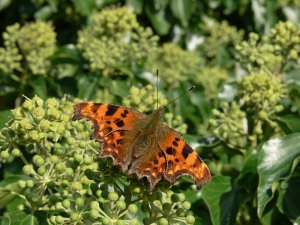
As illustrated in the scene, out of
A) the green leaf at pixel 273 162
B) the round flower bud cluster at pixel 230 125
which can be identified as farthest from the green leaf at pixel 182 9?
the green leaf at pixel 273 162

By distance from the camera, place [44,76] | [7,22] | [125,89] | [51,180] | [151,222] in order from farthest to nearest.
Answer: [7,22] → [44,76] → [125,89] → [51,180] → [151,222]

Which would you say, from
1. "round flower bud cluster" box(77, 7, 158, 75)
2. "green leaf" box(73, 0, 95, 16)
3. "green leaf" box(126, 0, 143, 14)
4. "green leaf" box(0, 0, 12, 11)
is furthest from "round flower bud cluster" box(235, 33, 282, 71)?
"green leaf" box(0, 0, 12, 11)

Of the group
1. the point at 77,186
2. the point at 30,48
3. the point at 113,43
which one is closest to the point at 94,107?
the point at 77,186

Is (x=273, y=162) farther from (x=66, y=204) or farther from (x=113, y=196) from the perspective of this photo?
(x=66, y=204)

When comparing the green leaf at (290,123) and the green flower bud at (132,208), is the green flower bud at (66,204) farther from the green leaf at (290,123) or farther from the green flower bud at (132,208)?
the green leaf at (290,123)

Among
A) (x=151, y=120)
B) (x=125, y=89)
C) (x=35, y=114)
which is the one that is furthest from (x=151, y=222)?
(x=125, y=89)

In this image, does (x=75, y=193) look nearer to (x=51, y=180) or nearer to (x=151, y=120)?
(x=51, y=180)

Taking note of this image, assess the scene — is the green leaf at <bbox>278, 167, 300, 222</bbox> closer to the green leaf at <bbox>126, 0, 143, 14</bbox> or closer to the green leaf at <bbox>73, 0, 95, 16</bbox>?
the green leaf at <bbox>73, 0, 95, 16</bbox>
